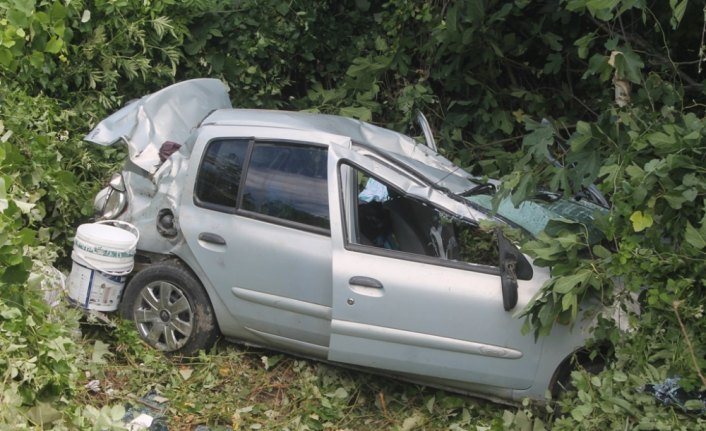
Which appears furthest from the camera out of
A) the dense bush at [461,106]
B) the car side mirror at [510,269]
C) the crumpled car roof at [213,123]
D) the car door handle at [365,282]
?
the crumpled car roof at [213,123]

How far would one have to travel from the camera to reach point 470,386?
558 centimetres

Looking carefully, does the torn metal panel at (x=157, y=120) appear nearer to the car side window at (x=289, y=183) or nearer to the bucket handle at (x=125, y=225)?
the bucket handle at (x=125, y=225)

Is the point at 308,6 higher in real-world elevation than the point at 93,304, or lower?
higher

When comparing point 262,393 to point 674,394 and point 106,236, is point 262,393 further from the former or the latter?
point 674,394

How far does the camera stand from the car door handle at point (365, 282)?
550 cm

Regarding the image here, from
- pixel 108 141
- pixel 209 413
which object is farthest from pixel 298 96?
pixel 209 413

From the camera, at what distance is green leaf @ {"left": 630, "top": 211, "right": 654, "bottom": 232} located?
15.8 ft

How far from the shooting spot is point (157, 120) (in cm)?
720

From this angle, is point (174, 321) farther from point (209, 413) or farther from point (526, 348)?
point (526, 348)

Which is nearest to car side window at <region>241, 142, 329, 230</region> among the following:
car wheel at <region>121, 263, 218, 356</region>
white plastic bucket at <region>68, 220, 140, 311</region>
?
car wheel at <region>121, 263, 218, 356</region>

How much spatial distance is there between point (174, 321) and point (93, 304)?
548 millimetres

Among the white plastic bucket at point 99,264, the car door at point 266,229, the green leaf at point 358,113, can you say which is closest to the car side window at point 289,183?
the car door at point 266,229

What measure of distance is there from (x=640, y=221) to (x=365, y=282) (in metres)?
1.58

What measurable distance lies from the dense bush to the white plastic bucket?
Answer: 0.27m
